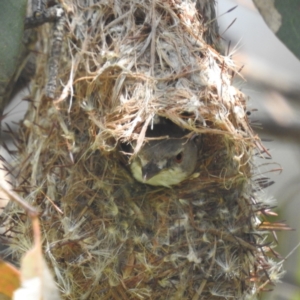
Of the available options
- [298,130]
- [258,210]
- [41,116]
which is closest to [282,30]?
[258,210]

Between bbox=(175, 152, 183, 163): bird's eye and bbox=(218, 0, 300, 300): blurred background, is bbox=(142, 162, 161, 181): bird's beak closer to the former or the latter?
bbox=(175, 152, 183, 163): bird's eye

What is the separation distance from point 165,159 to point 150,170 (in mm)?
105

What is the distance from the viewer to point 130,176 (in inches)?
120

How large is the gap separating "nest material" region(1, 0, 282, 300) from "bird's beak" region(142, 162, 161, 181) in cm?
12

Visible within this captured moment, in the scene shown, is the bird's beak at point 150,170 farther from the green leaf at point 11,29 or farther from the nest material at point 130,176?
the green leaf at point 11,29

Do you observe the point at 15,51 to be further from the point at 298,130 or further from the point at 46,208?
the point at 298,130

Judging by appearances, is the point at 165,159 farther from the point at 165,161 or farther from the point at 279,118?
the point at 279,118

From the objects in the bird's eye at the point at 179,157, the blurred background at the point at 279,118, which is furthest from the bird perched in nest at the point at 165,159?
the blurred background at the point at 279,118

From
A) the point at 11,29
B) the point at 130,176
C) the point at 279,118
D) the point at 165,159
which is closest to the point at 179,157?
the point at 165,159

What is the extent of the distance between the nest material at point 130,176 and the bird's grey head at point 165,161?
0.17 ft

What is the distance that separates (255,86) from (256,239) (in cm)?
180

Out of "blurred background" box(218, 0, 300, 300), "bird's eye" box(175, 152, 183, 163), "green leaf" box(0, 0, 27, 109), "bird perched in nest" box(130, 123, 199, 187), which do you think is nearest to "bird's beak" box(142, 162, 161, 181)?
"bird perched in nest" box(130, 123, 199, 187)

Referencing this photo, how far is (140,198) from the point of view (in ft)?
9.80

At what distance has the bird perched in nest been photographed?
2.99 m
